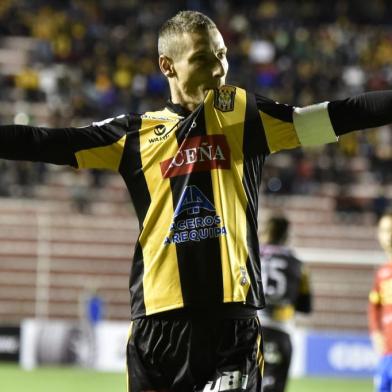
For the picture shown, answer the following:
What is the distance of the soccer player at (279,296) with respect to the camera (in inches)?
325

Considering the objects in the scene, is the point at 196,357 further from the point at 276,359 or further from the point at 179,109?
the point at 276,359

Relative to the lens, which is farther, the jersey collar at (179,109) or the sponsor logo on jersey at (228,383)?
the jersey collar at (179,109)

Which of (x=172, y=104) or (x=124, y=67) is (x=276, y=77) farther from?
(x=172, y=104)

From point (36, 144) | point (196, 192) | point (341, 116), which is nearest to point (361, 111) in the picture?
point (341, 116)

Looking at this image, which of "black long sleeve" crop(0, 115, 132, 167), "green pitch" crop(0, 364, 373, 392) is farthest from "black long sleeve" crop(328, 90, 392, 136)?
"green pitch" crop(0, 364, 373, 392)

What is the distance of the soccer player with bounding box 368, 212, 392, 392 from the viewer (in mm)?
7746

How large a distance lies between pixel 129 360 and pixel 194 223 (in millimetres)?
507

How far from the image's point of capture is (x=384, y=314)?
8.12m

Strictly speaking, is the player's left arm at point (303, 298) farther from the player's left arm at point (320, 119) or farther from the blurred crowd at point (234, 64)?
the blurred crowd at point (234, 64)

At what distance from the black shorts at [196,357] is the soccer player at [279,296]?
15.7 ft

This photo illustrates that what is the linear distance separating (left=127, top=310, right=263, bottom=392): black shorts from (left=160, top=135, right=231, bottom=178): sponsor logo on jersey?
507mm

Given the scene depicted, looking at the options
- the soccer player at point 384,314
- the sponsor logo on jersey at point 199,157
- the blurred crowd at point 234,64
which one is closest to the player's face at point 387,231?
the soccer player at point 384,314

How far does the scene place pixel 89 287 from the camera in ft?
60.4

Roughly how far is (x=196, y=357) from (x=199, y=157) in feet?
2.20
